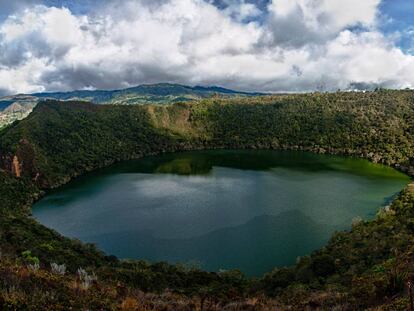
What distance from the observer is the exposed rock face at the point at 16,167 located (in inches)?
3588

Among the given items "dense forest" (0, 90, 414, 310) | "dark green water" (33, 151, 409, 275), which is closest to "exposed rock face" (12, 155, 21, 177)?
"dense forest" (0, 90, 414, 310)

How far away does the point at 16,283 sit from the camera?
9805 mm

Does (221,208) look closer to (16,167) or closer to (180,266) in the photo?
(180,266)

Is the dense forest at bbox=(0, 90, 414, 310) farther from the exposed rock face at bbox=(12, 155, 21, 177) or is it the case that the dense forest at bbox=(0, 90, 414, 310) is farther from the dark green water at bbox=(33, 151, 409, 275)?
A: the dark green water at bbox=(33, 151, 409, 275)

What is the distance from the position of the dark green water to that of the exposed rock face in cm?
1241

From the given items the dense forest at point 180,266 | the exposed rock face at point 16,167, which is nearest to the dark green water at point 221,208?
the dense forest at point 180,266

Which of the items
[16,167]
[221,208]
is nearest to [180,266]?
[221,208]

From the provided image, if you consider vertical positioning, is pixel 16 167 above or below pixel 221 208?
above

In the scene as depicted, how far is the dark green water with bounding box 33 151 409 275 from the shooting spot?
51.6m

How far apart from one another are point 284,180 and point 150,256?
52.8 m

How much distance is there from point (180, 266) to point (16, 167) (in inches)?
2731

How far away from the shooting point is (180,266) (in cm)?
4169

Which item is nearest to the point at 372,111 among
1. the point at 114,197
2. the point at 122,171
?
the point at 122,171

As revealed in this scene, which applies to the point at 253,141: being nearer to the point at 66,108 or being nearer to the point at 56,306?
the point at 66,108
